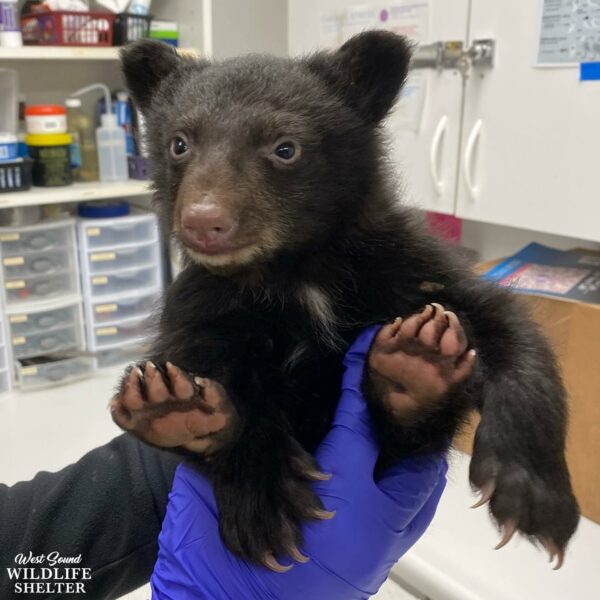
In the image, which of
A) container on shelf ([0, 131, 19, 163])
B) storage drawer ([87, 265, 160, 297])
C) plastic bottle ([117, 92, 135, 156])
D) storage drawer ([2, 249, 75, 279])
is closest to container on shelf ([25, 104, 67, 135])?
container on shelf ([0, 131, 19, 163])

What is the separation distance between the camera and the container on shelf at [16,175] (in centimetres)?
237

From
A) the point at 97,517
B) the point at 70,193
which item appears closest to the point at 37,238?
the point at 70,193

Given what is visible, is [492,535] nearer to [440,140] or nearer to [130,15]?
[440,140]

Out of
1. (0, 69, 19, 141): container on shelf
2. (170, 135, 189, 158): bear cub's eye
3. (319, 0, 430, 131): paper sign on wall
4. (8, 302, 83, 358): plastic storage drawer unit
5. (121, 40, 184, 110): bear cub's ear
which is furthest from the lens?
(8, 302, 83, 358): plastic storage drawer unit

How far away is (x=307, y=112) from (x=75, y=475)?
0.91 meters

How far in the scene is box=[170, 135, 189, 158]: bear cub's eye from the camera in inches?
43.5

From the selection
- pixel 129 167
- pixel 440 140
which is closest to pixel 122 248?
pixel 129 167

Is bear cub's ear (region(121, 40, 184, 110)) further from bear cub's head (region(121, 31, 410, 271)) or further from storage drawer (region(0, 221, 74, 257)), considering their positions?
storage drawer (region(0, 221, 74, 257))

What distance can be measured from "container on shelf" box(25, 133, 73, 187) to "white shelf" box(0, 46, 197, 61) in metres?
0.29

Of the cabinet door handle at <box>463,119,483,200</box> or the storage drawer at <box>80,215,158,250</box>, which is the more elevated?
the cabinet door handle at <box>463,119,483,200</box>

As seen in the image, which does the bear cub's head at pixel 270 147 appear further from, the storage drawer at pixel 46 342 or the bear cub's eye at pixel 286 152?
the storage drawer at pixel 46 342

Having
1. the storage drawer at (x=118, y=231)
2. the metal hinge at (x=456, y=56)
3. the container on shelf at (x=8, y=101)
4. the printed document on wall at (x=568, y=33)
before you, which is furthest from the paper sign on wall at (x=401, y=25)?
the container on shelf at (x=8, y=101)

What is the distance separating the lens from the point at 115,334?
2801 mm

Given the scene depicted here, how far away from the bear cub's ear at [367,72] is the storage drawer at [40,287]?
1.78 m
